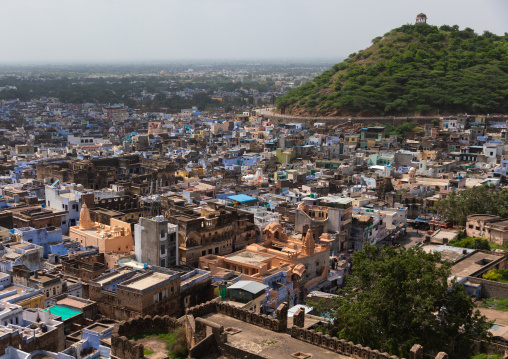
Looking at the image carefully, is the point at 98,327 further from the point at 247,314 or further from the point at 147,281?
the point at 247,314

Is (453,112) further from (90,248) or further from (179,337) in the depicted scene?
(179,337)

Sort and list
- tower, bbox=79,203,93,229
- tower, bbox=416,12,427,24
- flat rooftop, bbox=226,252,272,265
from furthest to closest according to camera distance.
A: tower, bbox=416,12,427,24 < tower, bbox=79,203,93,229 < flat rooftop, bbox=226,252,272,265

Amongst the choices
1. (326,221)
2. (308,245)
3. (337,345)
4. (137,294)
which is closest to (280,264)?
(308,245)

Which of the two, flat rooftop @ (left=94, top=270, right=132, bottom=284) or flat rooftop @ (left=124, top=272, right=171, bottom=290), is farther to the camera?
flat rooftop @ (left=94, top=270, right=132, bottom=284)

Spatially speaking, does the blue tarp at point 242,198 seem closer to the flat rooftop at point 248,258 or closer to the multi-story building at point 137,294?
the flat rooftop at point 248,258

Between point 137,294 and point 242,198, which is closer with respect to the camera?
point 137,294

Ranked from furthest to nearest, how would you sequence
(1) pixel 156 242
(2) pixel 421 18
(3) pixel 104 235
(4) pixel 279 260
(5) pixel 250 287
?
(2) pixel 421 18
(3) pixel 104 235
(4) pixel 279 260
(1) pixel 156 242
(5) pixel 250 287

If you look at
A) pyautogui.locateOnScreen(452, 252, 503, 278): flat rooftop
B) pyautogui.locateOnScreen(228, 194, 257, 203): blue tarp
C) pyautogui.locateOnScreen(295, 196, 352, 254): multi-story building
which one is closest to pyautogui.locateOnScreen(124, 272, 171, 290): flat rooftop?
pyautogui.locateOnScreen(295, 196, 352, 254): multi-story building

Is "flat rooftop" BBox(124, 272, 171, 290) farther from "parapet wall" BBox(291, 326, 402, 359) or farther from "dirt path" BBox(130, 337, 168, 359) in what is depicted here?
"parapet wall" BBox(291, 326, 402, 359)
